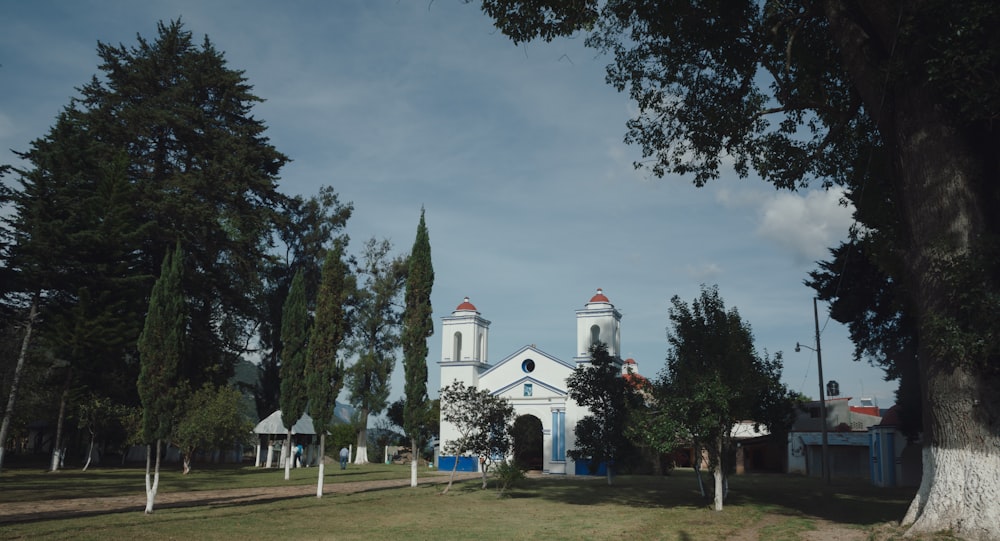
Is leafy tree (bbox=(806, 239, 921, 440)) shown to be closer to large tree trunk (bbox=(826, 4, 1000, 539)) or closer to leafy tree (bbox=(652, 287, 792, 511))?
leafy tree (bbox=(652, 287, 792, 511))

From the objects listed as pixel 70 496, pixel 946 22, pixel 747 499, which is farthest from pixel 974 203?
pixel 70 496

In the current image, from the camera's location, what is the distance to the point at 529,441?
129ft

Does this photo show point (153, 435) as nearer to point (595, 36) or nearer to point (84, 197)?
point (595, 36)

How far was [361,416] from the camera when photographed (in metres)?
50.5

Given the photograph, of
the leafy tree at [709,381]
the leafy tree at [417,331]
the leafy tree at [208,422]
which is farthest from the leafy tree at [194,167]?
the leafy tree at [709,381]

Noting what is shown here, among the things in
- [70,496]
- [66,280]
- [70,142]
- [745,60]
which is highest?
[70,142]

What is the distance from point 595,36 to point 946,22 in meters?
8.09

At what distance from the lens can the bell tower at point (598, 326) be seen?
45.3 metres

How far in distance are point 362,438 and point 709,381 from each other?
38.5 metres

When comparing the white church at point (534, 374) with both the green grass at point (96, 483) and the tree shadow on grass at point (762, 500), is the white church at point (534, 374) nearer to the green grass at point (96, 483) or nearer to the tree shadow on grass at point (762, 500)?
the green grass at point (96, 483)

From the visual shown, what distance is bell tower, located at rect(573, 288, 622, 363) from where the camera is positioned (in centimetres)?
4534

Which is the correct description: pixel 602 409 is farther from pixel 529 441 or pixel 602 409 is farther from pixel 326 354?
pixel 326 354

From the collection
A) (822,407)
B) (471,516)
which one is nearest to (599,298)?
(822,407)

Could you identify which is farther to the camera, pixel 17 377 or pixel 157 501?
pixel 17 377
